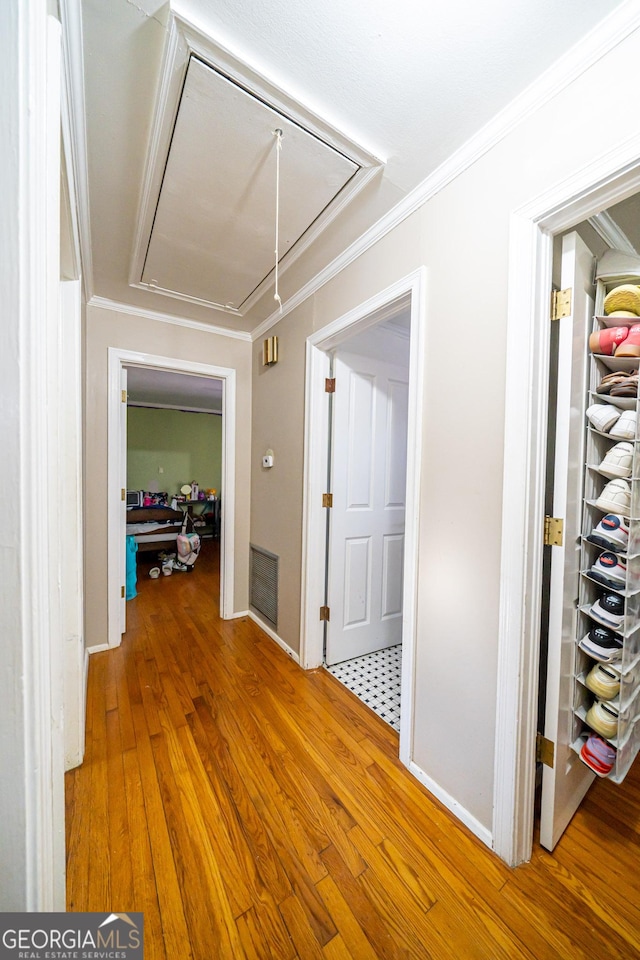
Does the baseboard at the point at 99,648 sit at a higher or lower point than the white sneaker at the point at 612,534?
lower

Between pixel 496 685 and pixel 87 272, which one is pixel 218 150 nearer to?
pixel 87 272

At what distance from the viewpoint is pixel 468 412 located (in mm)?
1246

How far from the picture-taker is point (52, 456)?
634mm

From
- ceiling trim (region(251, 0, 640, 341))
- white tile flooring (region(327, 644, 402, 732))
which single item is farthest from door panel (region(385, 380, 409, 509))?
white tile flooring (region(327, 644, 402, 732))

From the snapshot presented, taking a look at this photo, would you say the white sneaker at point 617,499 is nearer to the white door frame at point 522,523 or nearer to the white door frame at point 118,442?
the white door frame at point 522,523

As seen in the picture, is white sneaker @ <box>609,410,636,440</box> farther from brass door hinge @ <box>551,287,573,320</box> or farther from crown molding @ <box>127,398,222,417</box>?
crown molding @ <box>127,398,222,417</box>

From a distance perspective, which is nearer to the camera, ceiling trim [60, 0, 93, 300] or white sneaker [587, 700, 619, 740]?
ceiling trim [60, 0, 93, 300]

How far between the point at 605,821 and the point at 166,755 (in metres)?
1.76

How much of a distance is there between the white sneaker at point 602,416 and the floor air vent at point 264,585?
2.02m

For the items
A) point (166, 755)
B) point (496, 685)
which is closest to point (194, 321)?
point (166, 755)

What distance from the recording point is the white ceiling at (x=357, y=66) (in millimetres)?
867

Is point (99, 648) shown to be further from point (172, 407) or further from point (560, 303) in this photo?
point (172, 407)

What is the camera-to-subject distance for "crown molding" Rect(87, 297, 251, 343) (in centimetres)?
236

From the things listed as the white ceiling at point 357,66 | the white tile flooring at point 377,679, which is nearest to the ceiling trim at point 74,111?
the white ceiling at point 357,66
